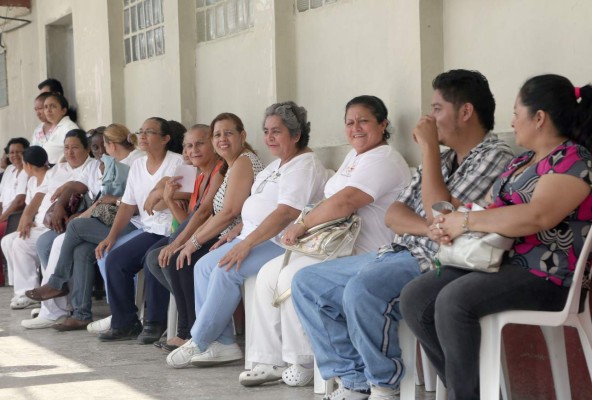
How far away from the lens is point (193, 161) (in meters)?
5.98

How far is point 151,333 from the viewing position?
19.6ft

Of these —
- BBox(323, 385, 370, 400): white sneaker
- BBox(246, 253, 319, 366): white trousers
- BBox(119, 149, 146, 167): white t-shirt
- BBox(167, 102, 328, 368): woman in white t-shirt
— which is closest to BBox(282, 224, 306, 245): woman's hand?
BBox(246, 253, 319, 366): white trousers

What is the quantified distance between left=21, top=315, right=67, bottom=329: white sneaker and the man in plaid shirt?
3112mm

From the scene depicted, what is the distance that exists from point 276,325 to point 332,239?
1.97 feet

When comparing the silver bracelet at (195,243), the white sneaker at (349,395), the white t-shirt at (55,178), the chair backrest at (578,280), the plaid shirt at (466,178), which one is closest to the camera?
the chair backrest at (578,280)

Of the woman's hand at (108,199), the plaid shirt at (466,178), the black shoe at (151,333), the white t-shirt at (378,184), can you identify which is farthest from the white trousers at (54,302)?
the plaid shirt at (466,178)

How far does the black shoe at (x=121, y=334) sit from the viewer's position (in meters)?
6.15

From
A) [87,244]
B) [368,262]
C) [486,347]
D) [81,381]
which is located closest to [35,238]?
[87,244]

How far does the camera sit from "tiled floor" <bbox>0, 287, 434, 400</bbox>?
4.55 metres

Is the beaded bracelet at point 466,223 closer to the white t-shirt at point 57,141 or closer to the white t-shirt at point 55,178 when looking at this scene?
the white t-shirt at point 55,178

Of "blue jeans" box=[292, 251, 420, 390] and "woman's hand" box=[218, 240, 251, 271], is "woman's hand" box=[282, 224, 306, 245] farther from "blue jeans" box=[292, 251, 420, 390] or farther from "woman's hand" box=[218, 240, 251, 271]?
"woman's hand" box=[218, 240, 251, 271]

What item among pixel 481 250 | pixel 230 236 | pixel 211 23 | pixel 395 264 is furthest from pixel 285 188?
pixel 211 23

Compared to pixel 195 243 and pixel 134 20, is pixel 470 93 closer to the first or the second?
pixel 195 243

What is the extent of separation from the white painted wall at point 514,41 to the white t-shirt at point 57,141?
4988 millimetres
